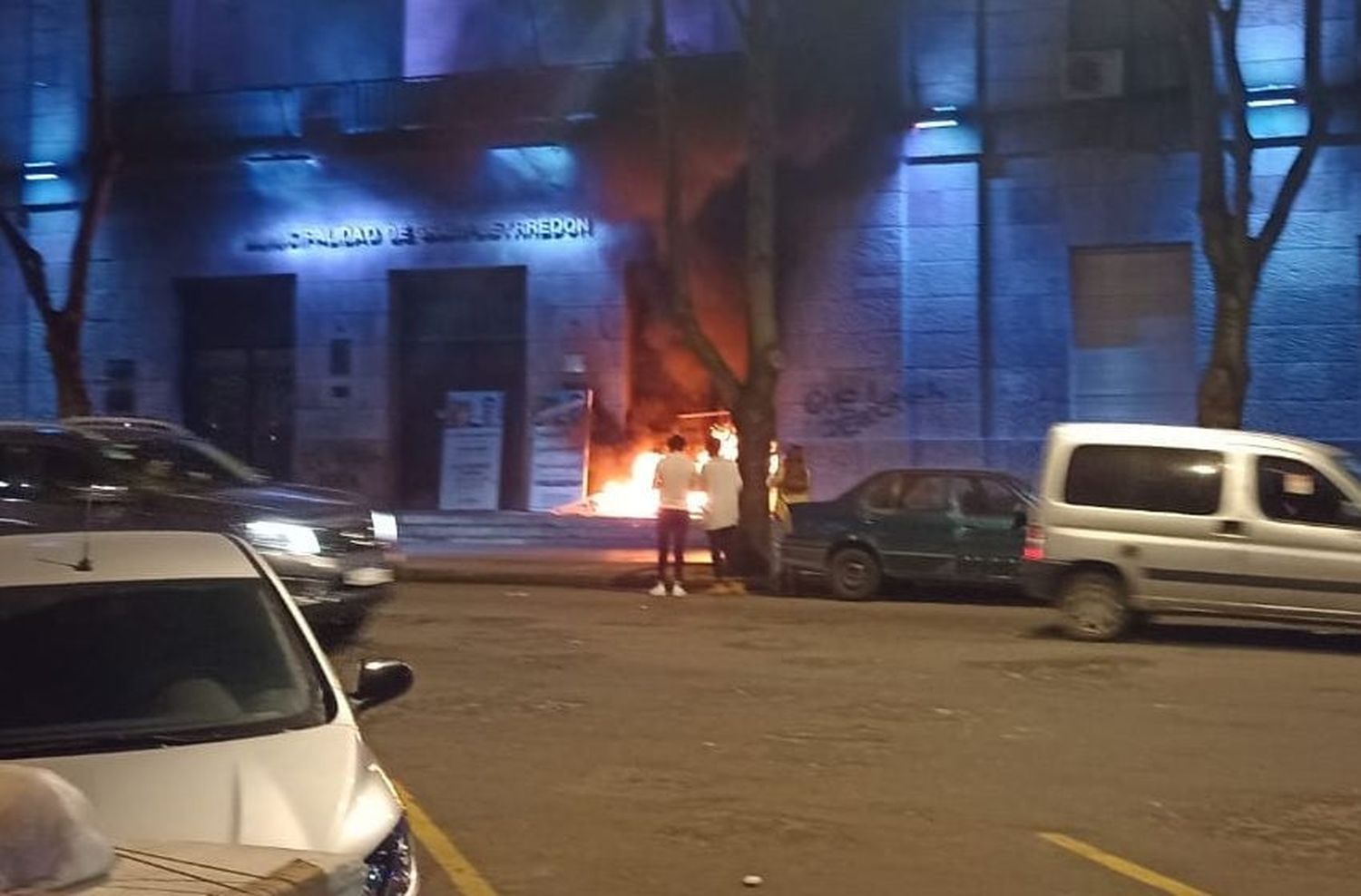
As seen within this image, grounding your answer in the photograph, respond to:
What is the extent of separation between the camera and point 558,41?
2459cm

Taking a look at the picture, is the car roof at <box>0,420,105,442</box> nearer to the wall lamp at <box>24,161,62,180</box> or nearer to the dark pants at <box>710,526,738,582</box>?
the dark pants at <box>710,526,738,582</box>

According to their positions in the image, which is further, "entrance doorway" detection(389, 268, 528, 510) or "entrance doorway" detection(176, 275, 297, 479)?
"entrance doorway" detection(176, 275, 297, 479)

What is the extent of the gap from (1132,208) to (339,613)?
1335 centimetres

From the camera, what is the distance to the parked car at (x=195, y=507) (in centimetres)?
1266

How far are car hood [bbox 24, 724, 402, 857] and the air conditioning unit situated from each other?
765 inches

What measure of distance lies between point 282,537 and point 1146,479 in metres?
7.06

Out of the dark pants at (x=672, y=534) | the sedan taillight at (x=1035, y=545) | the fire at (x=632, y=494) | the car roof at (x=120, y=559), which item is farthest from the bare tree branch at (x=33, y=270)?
the car roof at (x=120, y=559)

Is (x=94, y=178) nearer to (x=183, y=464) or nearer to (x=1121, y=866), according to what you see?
(x=183, y=464)

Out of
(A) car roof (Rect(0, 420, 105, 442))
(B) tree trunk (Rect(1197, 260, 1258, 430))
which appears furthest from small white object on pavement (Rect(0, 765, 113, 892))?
(B) tree trunk (Rect(1197, 260, 1258, 430))

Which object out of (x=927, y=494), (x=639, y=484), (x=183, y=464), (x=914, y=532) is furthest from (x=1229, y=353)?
(x=183, y=464)

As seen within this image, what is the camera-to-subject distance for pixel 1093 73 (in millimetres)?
22078

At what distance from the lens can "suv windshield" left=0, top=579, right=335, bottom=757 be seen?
4691 mm

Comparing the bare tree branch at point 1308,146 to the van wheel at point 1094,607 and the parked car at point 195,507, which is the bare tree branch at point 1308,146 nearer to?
the van wheel at point 1094,607

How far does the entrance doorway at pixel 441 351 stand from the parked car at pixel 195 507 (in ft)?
37.7
